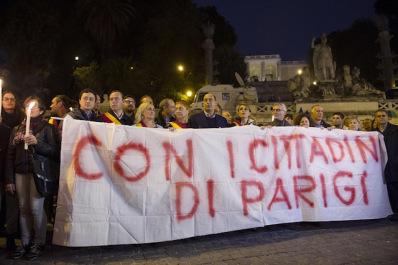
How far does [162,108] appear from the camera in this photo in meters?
6.82

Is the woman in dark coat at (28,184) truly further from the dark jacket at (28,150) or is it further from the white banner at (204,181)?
the white banner at (204,181)

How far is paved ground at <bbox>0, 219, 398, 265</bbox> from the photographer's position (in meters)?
4.37

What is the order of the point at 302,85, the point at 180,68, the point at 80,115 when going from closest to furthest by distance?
the point at 80,115 < the point at 302,85 < the point at 180,68

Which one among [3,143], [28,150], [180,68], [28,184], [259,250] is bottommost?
[259,250]

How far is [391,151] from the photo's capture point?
6562 millimetres

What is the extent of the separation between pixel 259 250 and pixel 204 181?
1077mm

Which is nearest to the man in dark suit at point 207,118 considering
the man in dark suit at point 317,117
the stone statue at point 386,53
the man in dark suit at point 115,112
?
Result: the man in dark suit at point 115,112

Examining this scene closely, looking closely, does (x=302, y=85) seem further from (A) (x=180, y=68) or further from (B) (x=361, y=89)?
(A) (x=180, y=68)

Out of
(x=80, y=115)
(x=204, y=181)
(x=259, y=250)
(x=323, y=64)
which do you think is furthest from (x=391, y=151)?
(x=323, y=64)

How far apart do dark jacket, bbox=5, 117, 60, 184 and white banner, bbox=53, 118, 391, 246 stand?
145 mm

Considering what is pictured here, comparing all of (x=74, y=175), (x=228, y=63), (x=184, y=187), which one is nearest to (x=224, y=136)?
(x=184, y=187)

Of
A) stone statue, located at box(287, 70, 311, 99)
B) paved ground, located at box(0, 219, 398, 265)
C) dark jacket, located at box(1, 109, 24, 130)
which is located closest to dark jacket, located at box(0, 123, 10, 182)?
dark jacket, located at box(1, 109, 24, 130)

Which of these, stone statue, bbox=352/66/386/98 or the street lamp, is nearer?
stone statue, bbox=352/66/386/98

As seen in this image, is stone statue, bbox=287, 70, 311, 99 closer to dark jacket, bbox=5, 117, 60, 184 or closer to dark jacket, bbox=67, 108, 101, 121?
dark jacket, bbox=67, 108, 101, 121
